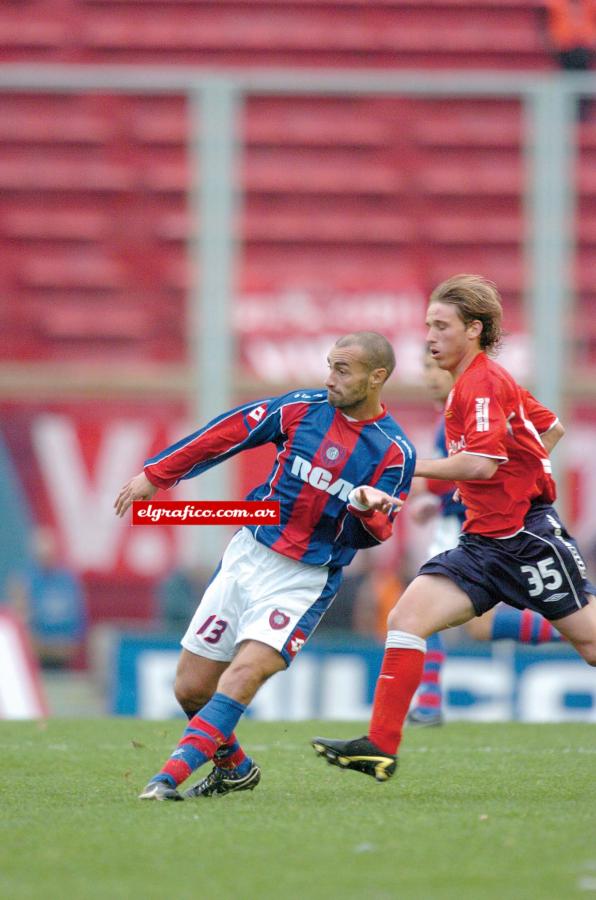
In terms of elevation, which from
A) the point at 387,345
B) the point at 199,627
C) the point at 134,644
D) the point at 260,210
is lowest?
the point at 134,644

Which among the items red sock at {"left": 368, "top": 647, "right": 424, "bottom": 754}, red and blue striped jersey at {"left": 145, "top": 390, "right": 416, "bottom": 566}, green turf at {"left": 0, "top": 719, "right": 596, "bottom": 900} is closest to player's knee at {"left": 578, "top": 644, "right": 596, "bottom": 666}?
green turf at {"left": 0, "top": 719, "right": 596, "bottom": 900}

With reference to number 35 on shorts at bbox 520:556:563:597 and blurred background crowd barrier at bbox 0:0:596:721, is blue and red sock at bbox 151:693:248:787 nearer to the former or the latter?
number 35 on shorts at bbox 520:556:563:597

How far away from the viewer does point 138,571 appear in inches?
618

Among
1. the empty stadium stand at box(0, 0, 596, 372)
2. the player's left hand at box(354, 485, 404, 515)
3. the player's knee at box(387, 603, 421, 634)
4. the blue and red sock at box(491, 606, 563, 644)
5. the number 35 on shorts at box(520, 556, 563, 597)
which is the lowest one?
the blue and red sock at box(491, 606, 563, 644)

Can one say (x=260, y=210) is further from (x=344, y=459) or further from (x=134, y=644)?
(x=344, y=459)

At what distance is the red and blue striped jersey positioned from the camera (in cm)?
603

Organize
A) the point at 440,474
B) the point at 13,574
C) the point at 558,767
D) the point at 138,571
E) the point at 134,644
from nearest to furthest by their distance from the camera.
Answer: the point at 440,474
the point at 558,767
the point at 134,644
the point at 13,574
the point at 138,571

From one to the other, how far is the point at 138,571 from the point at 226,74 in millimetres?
4956

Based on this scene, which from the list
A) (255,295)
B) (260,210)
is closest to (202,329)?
(255,295)

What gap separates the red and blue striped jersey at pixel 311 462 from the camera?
6.03 m

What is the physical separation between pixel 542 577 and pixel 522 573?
76 mm

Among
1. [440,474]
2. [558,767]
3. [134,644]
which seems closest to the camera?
[440,474]

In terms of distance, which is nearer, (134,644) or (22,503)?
(134,644)

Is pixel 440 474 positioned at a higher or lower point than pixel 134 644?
higher
